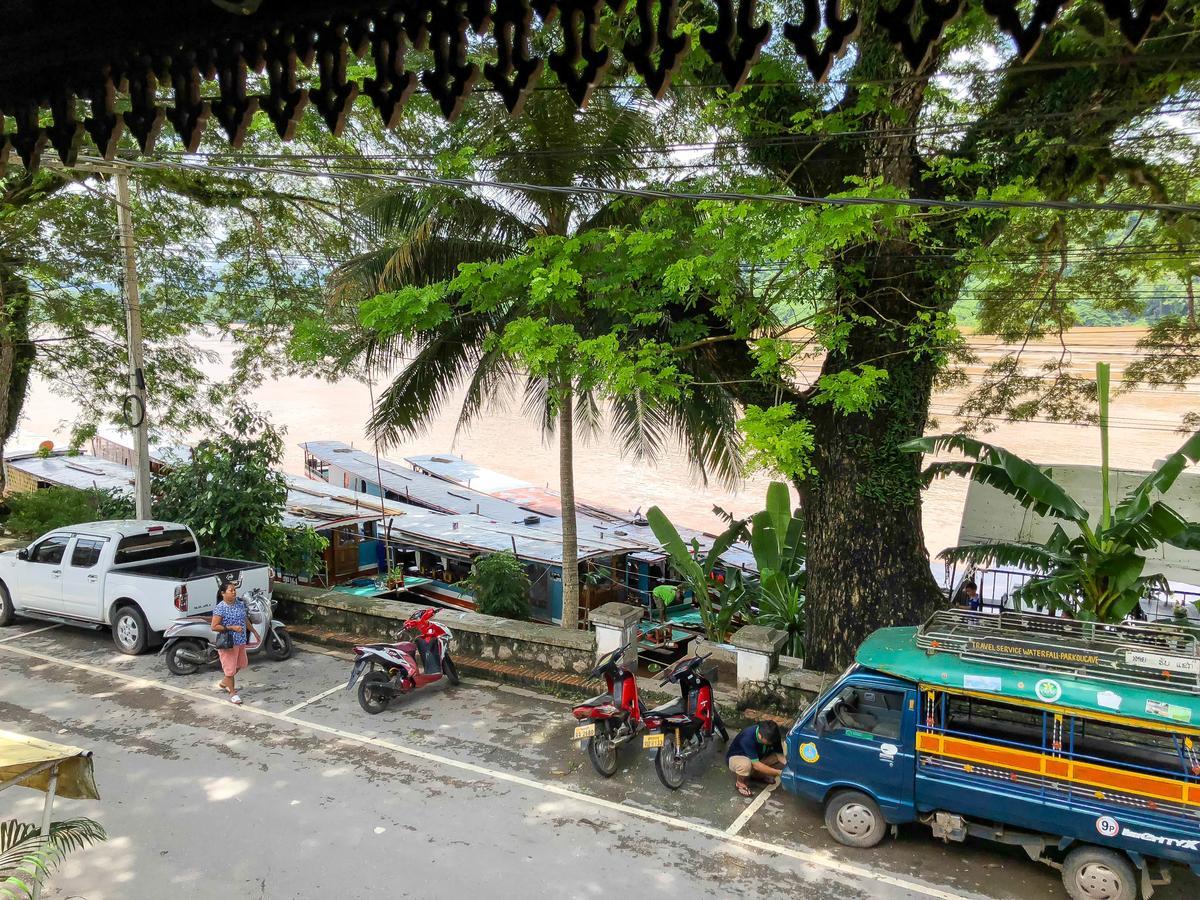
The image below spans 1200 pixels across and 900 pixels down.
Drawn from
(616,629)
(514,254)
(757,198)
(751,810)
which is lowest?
(751,810)

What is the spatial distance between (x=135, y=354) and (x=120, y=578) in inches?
137

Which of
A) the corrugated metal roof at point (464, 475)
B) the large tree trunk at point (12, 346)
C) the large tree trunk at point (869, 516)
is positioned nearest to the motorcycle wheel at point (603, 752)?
the large tree trunk at point (869, 516)

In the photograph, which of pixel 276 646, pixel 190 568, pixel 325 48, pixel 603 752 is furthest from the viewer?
pixel 190 568

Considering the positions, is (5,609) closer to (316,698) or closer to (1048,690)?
(316,698)

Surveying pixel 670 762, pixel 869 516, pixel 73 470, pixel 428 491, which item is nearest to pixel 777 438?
pixel 869 516

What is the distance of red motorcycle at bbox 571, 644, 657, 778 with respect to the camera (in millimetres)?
7457

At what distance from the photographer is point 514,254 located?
10.6m

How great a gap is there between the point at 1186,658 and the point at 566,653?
5.83 m

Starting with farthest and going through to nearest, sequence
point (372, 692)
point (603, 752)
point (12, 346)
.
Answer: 1. point (12, 346)
2. point (372, 692)
3. point (603, 752)

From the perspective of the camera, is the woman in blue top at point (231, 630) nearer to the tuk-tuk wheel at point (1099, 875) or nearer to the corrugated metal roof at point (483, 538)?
the corrugated metal roof at point (483, 538)

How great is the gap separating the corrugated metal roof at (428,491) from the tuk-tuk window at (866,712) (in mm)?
11239

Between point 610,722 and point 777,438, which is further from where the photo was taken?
point 777,438

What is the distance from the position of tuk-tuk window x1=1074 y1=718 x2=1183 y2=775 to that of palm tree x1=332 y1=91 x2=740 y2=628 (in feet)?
15.0

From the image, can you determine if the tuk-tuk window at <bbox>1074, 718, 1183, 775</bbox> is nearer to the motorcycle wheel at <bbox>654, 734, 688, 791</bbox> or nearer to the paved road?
the paved road
